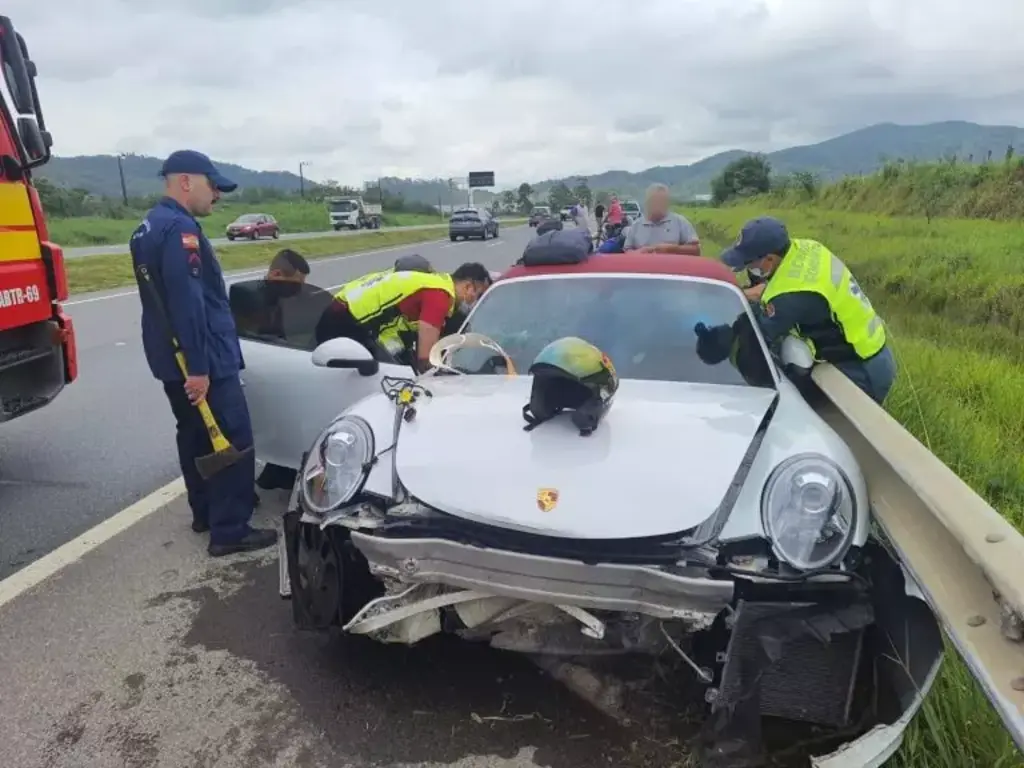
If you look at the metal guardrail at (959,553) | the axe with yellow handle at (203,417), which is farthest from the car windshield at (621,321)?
the axe with yellow handle at (203,417)

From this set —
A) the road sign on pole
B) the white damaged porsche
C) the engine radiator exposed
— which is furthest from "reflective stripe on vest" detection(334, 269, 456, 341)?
the road sign on pole

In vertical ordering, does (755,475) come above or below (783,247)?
below

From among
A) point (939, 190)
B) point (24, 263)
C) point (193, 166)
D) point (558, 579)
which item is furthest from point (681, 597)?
point (939, 190)

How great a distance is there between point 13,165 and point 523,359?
11.0 ft

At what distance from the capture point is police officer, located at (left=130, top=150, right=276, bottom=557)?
4078mm

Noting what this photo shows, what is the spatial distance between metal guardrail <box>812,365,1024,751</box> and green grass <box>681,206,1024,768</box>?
1.39 ft

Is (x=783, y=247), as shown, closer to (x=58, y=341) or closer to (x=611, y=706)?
(x=611, y=706)

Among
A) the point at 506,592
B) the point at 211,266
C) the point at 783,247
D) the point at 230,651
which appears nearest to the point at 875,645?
the point at 506,592

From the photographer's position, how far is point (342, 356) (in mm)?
4090

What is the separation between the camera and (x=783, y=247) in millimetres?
4723

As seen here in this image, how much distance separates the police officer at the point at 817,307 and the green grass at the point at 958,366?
881 millimetres

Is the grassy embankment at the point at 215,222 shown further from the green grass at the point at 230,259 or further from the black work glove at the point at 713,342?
the black work glove at the point at 713,342

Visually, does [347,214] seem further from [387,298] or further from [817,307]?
[817,307]

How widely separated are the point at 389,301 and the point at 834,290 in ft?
7.66
